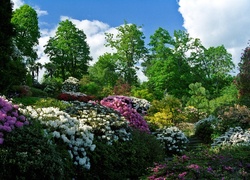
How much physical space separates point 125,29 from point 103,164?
1386 inches

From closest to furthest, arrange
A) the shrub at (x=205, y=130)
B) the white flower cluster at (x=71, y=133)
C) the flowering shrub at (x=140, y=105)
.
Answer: the white flower cluster at (x=71, y=133)
the shrub at (x=205, y=130)
the flowering shrub at (x=140, y=105)

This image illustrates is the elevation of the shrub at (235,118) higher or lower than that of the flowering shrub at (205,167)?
higher

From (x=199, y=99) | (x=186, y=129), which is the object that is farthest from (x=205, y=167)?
(x=199, y=99)

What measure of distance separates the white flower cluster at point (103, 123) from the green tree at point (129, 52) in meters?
30.2

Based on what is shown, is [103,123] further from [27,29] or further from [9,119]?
[27,29]

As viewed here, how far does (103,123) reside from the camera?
30.8ft

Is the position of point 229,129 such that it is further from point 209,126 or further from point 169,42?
point 169,42

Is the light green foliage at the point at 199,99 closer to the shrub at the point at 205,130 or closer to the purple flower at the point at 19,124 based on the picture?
the shrub at the point at 205,130

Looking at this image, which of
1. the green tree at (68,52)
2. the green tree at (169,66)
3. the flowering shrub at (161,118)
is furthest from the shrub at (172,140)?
the green tree at (68,52)

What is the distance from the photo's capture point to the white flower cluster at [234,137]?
1293 centimetres

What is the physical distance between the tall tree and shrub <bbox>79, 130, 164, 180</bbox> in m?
29.6

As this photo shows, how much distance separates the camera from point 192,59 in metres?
38.5

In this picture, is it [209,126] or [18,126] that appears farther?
[209,126]

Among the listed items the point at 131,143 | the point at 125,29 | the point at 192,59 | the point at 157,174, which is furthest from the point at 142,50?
the point at 157,174
